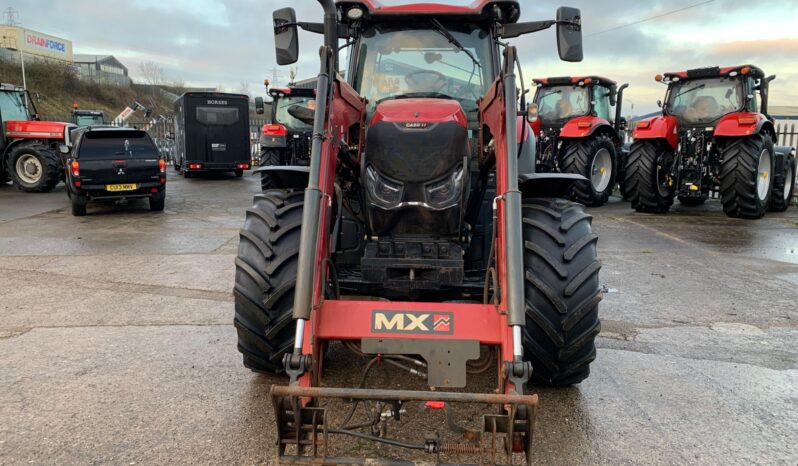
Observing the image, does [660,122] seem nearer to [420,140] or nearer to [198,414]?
[420,140]

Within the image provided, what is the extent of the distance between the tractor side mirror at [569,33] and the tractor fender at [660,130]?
815 cm

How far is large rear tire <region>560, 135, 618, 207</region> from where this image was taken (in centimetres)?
1203

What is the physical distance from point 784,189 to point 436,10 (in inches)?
431

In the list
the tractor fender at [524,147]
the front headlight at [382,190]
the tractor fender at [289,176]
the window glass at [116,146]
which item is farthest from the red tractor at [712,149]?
the window glass at [116,146]

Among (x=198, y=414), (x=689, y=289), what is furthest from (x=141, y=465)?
(x=689, y=289)

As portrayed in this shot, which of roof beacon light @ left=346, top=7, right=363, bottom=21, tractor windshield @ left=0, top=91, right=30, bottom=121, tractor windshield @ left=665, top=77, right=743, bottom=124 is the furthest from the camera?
tractor windshield @ left=0, top=91, right=30, bottom=121

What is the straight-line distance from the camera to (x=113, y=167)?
1123 centimetres

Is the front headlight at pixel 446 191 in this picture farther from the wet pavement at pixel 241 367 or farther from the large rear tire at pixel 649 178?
the large rear tire at pixel 649 178

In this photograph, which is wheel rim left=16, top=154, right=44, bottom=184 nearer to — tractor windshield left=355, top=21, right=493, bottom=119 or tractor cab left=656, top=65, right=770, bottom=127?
tractor windshield left=355, top=21, right=493, bottom=119

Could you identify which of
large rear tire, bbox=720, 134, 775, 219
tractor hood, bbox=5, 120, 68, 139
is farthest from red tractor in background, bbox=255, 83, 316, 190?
large rear tire, bbox=720, 134, 775, 219

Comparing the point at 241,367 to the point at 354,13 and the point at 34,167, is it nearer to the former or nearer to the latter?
the point at 354,13

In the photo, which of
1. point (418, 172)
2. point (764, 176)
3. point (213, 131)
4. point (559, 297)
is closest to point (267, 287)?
point (418, 172)

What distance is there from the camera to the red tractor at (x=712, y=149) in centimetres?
1039

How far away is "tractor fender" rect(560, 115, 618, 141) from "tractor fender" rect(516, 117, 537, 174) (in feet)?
25.6
